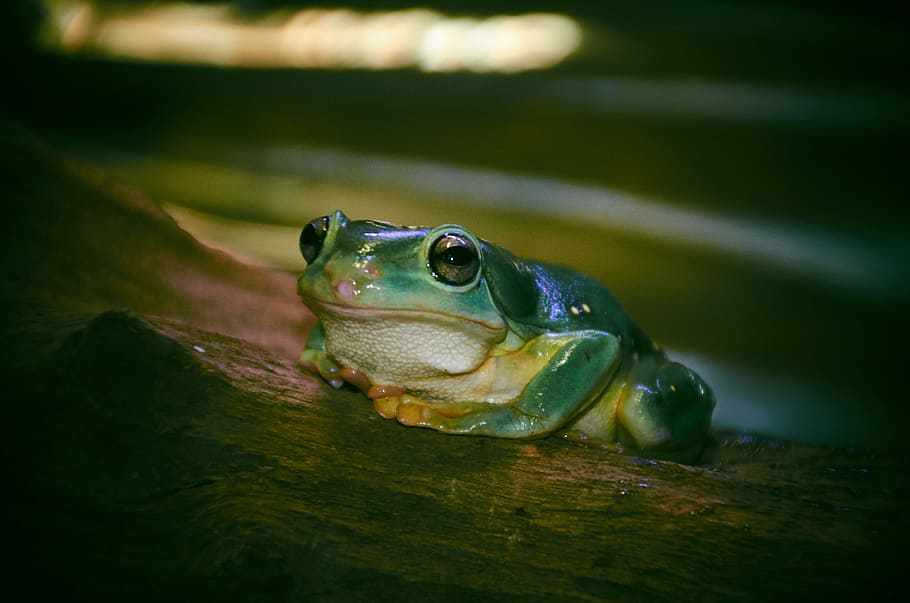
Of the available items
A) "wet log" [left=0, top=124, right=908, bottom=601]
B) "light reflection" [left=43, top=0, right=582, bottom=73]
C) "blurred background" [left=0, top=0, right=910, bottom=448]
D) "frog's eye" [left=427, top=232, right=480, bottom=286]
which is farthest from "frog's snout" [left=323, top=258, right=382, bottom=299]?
"light reflection" [left=43, top=0, right=582, bottom=73]

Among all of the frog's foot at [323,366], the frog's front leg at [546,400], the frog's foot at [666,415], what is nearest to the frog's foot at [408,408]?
the frog's front leg at [546,400]

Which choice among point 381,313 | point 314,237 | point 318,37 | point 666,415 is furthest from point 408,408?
point 318,37

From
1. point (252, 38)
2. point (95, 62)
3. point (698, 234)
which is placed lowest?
Answer: point (698, 234)

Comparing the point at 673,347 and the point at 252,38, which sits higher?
the point at 252,38

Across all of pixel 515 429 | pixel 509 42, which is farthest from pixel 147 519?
pixel 509 42

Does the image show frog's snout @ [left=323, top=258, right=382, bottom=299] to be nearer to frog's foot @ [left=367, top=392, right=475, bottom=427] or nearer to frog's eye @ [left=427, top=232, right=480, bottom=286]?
frog's eye @ [left=427, top=232, right=480, bottom=286]

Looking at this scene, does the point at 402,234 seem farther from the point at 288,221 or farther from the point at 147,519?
the point at 288,221
